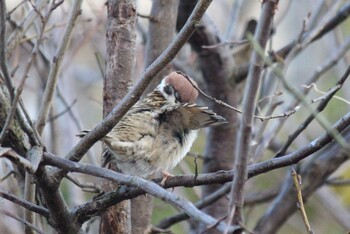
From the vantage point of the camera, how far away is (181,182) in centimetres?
194

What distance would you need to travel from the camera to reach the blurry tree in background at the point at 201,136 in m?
1.67

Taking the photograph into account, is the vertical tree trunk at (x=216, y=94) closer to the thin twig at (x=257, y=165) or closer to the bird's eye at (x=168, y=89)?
the bird's eye at (x=168, y=89)

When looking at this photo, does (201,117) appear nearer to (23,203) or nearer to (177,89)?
(177,89)

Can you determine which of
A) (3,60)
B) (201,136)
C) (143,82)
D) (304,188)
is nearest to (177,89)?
(304,188)

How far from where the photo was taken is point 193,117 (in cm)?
261

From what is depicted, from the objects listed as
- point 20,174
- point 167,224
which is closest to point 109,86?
point 20,174

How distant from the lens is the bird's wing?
250 cm

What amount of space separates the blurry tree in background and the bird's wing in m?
0.17

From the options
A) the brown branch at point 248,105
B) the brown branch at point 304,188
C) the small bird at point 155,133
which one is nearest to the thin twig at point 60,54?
the small bird at point 155,133

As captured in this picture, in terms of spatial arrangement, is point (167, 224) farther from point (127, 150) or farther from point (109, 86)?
point (109, 86)

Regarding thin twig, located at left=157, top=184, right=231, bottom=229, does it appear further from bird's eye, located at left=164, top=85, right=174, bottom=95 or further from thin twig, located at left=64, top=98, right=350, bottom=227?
thin twig, located at left=64, top=98, right=350, bottom=227

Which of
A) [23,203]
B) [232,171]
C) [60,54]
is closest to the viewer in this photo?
[232,171]

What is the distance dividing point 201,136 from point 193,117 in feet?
9.36

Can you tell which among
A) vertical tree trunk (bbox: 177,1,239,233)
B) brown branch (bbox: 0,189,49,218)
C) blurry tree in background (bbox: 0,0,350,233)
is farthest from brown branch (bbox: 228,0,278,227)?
vertical tree trunk (bbox: 177,1,239,233)
